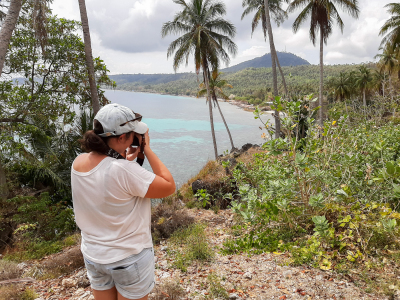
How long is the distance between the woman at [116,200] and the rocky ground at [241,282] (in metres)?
1.48

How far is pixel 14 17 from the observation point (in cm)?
455

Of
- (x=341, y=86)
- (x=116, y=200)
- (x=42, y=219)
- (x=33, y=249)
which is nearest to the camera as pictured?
(x=116, y=200)

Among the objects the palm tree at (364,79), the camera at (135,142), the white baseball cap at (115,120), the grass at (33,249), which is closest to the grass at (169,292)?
the camera at (135,142)

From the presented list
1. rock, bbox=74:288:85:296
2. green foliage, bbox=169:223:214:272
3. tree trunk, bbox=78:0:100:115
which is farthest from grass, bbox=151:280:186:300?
tree trunk, bbox=78:0:100:115

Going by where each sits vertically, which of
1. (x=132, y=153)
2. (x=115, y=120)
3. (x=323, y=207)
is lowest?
(x=323, y=207)

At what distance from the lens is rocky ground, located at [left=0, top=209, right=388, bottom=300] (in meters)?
2.28

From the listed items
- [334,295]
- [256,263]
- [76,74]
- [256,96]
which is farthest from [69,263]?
[256,96]

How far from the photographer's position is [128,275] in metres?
1.25

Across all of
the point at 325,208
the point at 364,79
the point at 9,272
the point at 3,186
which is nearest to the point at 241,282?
the point at 325,208

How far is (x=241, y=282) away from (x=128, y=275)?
1727 mm

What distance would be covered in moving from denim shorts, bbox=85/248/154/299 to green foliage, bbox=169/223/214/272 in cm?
191

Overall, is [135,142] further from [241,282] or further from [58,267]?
[58,267]

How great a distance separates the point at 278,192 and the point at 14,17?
5454 mm

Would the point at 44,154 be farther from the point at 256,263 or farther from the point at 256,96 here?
the point at 256,96
